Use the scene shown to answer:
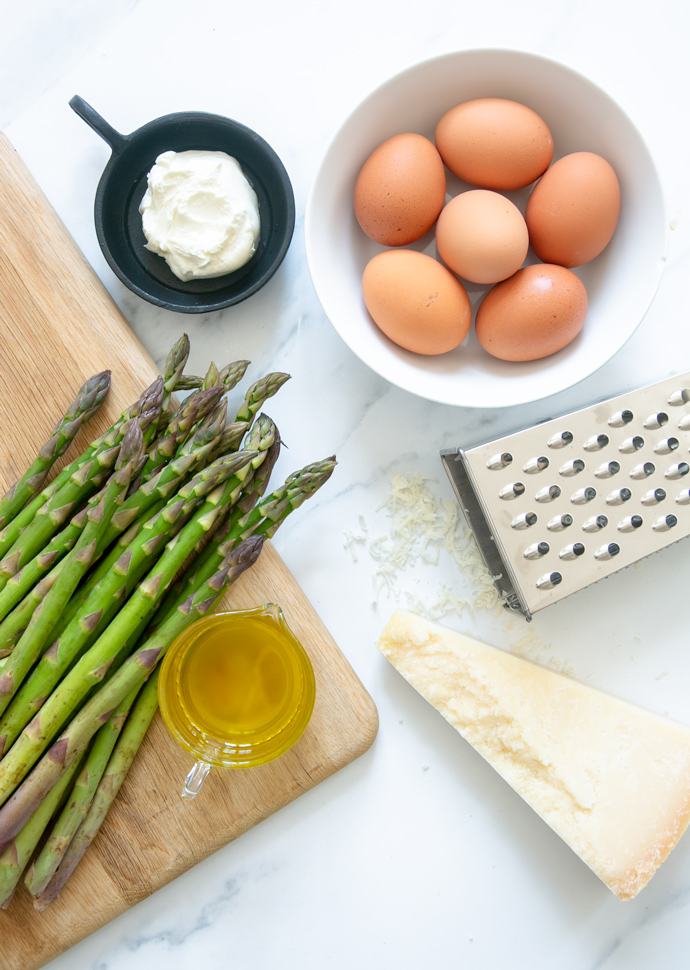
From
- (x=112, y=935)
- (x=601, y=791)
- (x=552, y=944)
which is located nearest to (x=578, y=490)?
(x=601, y=791)

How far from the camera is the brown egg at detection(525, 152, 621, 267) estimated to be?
0.83 metres

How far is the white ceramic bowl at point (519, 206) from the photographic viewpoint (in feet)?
2.79

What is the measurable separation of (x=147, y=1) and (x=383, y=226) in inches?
21.8

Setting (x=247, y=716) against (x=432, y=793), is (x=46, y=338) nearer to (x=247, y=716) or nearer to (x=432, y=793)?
(x=247, y=716)

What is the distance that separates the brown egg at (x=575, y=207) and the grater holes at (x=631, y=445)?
27 centimetres

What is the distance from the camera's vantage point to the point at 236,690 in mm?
895

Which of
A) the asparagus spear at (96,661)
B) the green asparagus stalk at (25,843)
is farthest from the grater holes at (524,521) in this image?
the green asparagus stalk at (25,843)

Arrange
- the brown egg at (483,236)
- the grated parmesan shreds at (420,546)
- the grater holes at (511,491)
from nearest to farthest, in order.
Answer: the brown egg at (483,236) < the grater holes at (511,491) < the grated parmesan shreds at (420,546)

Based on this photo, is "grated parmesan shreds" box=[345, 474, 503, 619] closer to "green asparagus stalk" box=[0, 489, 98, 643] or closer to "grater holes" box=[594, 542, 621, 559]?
"grater holes" box=[594, 542, 621, 559]

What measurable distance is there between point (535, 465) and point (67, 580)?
0.66 metres

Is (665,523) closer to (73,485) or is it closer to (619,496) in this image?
(619,496)

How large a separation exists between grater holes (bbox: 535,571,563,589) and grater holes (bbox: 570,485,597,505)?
4.2 inches

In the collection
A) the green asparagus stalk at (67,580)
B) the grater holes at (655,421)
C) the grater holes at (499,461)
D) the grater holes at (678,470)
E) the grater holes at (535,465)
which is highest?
the green asparagus stalk at (67,580)

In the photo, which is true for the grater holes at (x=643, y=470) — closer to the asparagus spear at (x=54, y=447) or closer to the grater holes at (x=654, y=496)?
the grater holes at (x=654, y=496)
